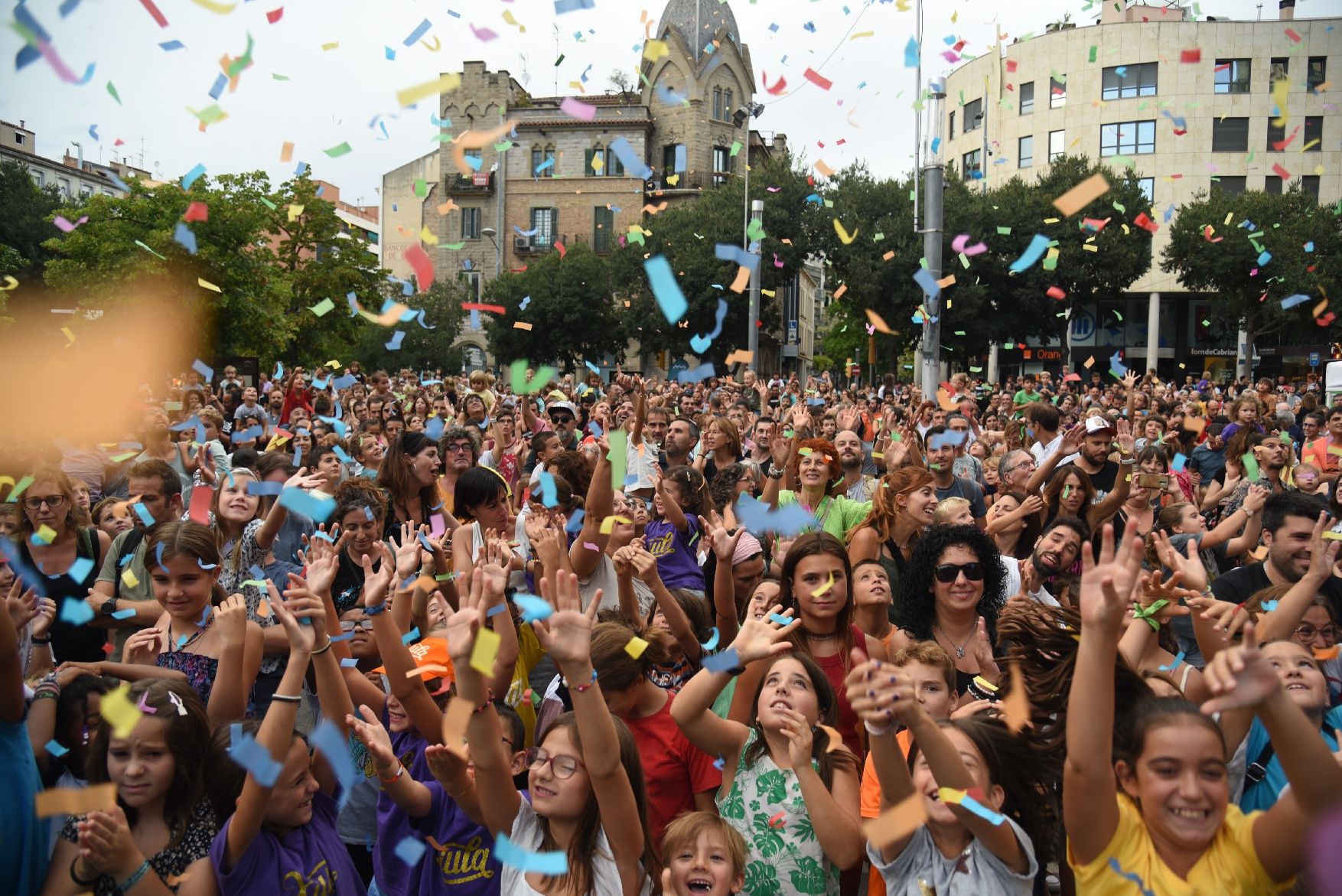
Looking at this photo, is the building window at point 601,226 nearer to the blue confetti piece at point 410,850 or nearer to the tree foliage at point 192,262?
the tree foliage at point 192,262

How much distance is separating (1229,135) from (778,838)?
4786cm

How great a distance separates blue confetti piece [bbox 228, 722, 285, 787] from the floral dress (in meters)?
1.23

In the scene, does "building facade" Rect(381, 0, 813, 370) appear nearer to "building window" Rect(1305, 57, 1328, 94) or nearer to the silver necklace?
"building window" Rect(1305, 57, 1328, 94)

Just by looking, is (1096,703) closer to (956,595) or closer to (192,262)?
(956,595)

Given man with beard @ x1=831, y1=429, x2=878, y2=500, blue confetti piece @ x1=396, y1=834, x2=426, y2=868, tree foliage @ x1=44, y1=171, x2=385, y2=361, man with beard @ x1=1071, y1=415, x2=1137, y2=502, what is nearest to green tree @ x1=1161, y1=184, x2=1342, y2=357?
tree foliage @ x1=44, y1=171, x2=385, y2=361

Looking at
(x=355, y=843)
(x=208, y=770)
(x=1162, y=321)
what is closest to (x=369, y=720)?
(x=208, y=770)

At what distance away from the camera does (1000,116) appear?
48.0m

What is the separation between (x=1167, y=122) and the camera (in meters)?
42.9

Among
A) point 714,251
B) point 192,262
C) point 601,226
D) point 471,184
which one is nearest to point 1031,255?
point 192,262

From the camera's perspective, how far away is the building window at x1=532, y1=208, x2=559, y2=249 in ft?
180

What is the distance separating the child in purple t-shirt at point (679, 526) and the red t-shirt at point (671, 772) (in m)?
1.89

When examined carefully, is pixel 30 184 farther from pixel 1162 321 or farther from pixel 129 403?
pixel 1162 321

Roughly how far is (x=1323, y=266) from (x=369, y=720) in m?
37.9

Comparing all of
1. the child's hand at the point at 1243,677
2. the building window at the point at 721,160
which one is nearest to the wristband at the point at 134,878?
the child's hand at the point at 1243,677
